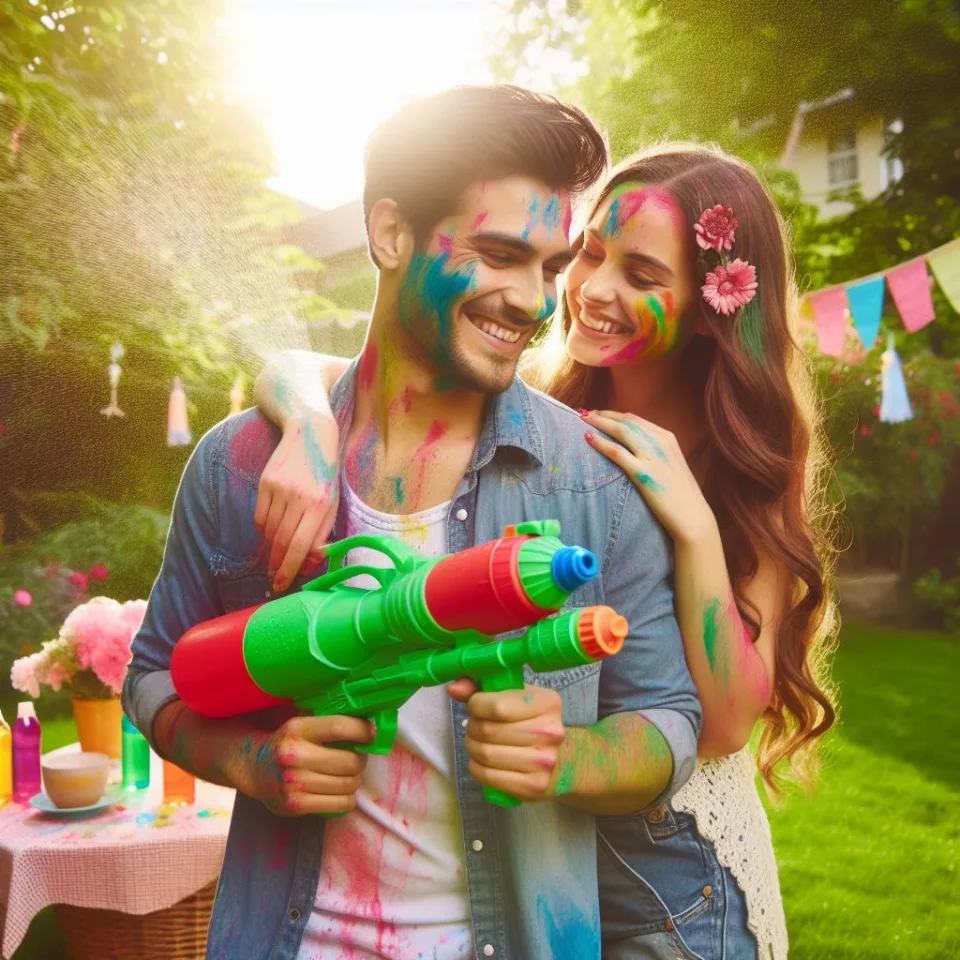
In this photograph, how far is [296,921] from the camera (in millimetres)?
1419

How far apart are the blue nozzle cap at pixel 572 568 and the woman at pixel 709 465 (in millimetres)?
560

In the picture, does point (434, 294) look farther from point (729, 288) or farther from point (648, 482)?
point (729, 288)

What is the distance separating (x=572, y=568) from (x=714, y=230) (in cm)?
105

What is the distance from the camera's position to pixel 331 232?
122 inches

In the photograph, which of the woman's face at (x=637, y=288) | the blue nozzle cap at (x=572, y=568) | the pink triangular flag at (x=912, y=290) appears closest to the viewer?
the blue nozzle cap at (x=572, y=568)

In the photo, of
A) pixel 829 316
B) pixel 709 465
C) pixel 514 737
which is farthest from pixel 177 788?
pixel 829 316

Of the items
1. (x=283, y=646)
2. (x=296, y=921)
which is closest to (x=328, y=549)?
(x=283, y=646)

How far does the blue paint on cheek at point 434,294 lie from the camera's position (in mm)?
1430

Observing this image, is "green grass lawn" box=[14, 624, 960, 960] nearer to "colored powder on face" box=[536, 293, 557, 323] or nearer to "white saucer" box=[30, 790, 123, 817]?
"white saucer" box=[30, 790, 123, 817]

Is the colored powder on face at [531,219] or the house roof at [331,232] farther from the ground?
the house roof at [331,232]

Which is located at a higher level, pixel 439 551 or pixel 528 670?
pixel 439 551

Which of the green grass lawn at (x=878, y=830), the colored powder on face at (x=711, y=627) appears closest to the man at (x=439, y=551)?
the colored powder on face at (x=711, y=627)

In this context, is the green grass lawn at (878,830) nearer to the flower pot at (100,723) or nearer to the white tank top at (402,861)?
the flower pot at (100,723)

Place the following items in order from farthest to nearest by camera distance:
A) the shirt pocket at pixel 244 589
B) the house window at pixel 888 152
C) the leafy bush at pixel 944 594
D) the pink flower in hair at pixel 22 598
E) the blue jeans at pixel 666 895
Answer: the leafy bush at pixel 944 594
the house window at pixel 888 152
the pink flower in hair at pixel 22 598
the blue jeans at pixel 666 895
the shirt pocket at pixel 244 589
